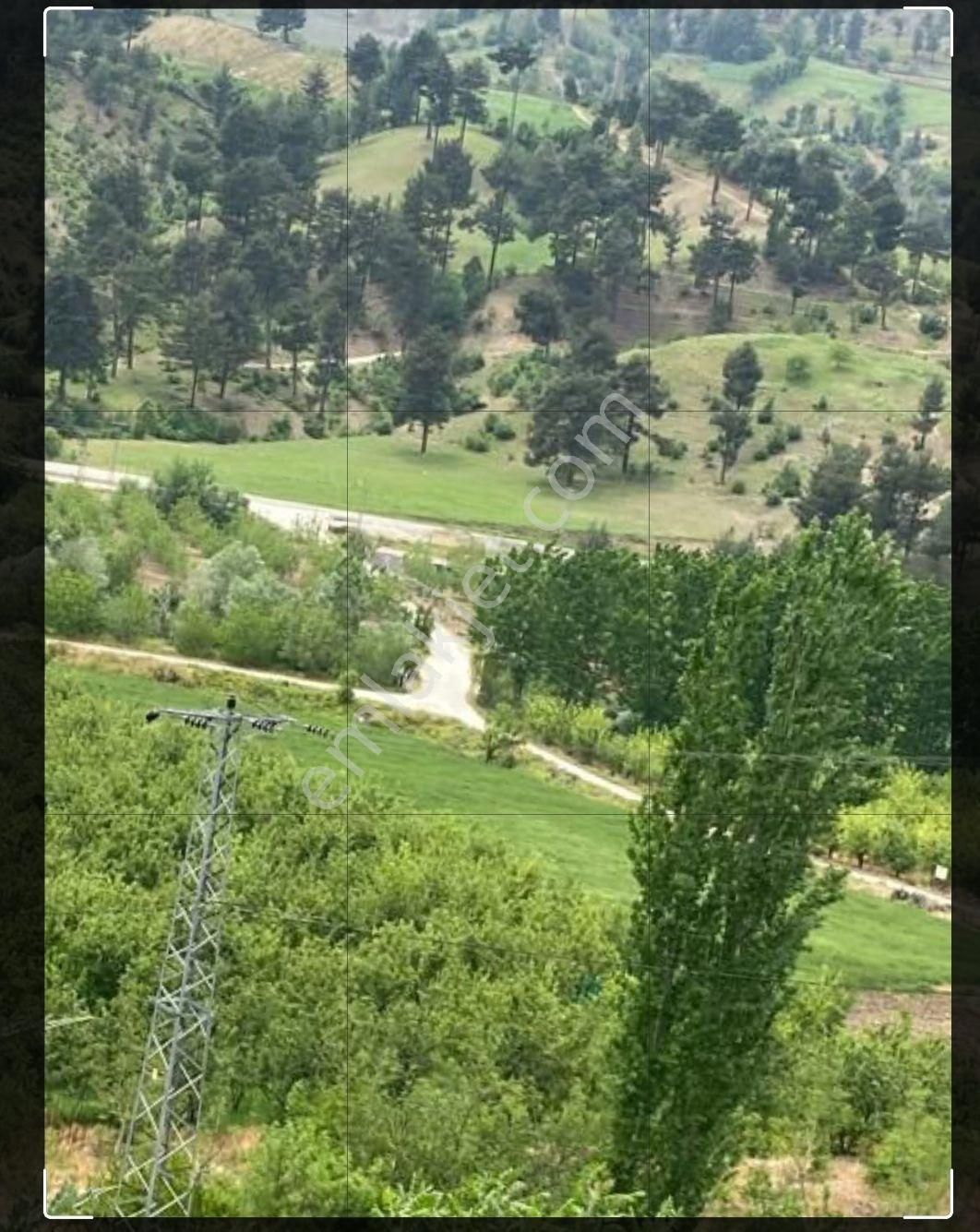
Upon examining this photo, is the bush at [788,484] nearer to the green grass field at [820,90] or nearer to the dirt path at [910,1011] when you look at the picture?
the dirt path at [910,1011]

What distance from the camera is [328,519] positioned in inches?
1056

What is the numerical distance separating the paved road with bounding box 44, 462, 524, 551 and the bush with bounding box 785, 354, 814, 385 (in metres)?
7.50

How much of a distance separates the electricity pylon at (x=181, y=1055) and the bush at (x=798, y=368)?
60.0 ft

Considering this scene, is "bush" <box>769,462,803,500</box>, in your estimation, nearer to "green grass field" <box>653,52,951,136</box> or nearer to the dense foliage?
the dense foliage

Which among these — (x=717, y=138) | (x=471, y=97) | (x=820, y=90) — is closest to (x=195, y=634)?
(x=471, y=97)

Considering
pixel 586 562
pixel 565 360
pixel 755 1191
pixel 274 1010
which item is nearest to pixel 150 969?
pixel 274 1010

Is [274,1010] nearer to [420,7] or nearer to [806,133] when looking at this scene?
[420,7]

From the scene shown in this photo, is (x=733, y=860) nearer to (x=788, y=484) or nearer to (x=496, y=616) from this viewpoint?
(x=496, y=616)

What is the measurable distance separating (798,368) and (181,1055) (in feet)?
69.5

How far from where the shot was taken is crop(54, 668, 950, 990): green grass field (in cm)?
2145

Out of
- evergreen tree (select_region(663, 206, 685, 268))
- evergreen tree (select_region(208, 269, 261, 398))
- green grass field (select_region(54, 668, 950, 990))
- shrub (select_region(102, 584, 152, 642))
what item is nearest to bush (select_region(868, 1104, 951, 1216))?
green grass field (select_region(54, 668, 950, 990))

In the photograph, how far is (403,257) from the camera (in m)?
29.7

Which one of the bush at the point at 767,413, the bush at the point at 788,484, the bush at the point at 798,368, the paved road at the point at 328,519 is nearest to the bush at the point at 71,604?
the paved road at the point at 328,519
